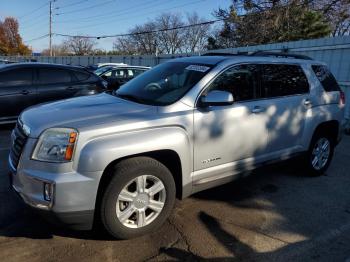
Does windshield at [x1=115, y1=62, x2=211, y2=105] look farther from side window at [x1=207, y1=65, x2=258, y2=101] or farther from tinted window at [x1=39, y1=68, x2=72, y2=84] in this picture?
tinted window at [x1=39, y1=68, x2=72, y2=84]

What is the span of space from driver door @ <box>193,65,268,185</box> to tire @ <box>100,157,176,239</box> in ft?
1.44

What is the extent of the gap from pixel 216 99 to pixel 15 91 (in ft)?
17.5

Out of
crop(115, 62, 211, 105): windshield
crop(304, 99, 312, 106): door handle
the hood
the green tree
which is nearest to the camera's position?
the hood

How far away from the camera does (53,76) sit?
313 inches

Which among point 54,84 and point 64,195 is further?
point 54,84

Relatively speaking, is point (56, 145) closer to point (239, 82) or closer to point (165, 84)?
point (165, 84)

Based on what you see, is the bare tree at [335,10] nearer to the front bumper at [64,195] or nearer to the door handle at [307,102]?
the door handle at [307,102]

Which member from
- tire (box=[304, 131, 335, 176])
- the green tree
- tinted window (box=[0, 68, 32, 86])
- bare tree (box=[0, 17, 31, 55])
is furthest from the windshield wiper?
bare tree (box=[0, 17, 31, 55])

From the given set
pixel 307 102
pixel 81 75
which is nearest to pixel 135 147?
pixel 307 102

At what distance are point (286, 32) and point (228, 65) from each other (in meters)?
26.1

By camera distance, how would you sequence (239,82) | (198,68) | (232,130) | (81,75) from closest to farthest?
(232,130)
(198,68)
(239,82)
(81,75)

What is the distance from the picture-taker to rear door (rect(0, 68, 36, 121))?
725 centimetres

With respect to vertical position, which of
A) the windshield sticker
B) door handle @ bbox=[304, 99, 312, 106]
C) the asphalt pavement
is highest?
the windshield sticker

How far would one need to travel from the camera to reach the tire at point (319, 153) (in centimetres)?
515
